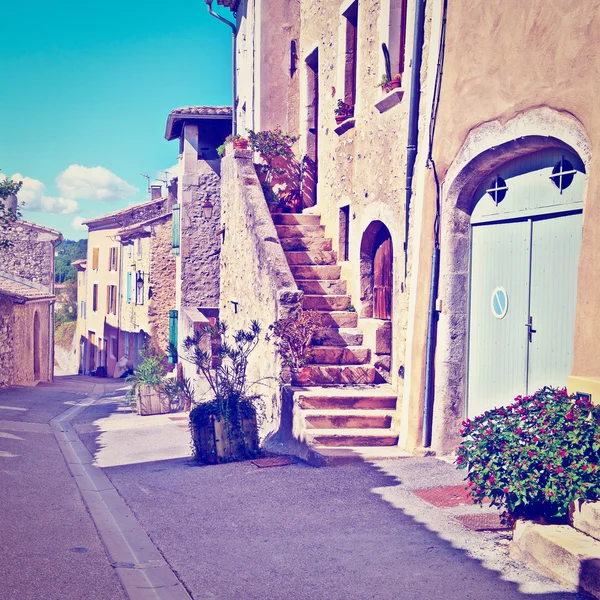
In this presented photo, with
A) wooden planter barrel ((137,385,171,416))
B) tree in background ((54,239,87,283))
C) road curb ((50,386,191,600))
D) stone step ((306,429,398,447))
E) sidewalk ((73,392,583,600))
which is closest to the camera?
sidewalk ((73,392,583,600))

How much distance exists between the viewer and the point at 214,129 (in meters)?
21.3

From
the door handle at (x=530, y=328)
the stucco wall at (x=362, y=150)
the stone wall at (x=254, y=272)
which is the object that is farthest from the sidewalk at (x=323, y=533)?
the stucco wall at (x=362, y=150)

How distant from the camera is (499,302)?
23.3 ft

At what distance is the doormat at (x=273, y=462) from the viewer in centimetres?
774

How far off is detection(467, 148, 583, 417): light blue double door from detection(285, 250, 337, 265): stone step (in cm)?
391

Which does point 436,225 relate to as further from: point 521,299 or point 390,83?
point 390,83

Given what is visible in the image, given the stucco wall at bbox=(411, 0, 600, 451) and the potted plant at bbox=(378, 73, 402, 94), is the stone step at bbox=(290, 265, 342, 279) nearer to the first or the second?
the potted plant at bbox=(378, 73, 402, 94)

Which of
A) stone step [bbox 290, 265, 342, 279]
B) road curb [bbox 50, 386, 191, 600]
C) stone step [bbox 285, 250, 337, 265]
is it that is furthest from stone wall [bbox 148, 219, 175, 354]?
road curb [bbox 50, 386, 191, 600]

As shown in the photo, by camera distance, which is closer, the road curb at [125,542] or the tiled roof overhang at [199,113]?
the road curb at [125,542]

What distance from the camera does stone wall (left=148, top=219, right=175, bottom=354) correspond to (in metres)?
24.7

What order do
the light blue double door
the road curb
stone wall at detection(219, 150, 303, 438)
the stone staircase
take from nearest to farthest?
1. the road curb
2. the light blue double door
3. the stone staircase
4. stone wall at detection(219, 150, 303, 438)

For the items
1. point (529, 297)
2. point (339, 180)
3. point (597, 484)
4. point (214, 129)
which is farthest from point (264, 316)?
point (214, 129)

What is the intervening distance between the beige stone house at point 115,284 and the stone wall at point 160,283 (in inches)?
4.1

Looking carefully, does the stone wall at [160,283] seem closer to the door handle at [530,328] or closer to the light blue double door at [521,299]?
the light blue double door at [521,299]
